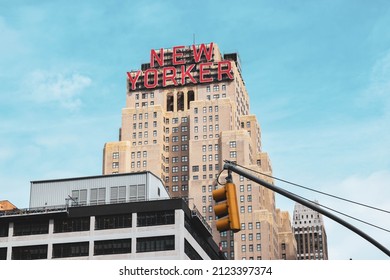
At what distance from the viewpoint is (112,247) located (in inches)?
3743

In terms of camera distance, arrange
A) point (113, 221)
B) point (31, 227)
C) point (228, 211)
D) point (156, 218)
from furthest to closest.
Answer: point (31, 227) < point (113, 221) < point (156, 218) < point (228, 211)

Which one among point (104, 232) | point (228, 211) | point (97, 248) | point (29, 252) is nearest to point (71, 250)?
point (97, 248)

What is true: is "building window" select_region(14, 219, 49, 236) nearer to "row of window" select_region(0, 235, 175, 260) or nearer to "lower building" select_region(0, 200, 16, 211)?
"row of window" select_region(0, 235, 175, 260)

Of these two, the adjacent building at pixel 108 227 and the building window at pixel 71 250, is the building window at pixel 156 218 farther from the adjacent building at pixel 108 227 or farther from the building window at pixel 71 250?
the building window at pixel 71 250

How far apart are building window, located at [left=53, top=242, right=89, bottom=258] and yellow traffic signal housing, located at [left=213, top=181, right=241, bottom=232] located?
247 ft

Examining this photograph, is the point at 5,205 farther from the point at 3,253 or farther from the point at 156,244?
the point at 156,244

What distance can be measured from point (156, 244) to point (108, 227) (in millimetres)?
7540

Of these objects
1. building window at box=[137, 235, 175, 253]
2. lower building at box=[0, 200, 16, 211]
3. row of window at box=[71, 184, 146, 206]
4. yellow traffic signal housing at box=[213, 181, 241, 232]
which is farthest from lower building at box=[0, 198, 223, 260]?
yellow traffic signal housing at box=[213, 181, 241, 232]

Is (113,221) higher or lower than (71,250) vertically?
higher

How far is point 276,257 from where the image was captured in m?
196

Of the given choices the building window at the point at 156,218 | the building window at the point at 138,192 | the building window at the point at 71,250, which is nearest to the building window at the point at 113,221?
the building window at the point at 156,218

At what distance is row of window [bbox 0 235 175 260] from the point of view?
308 ft
